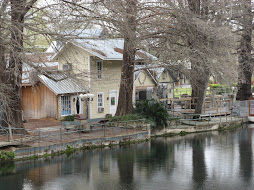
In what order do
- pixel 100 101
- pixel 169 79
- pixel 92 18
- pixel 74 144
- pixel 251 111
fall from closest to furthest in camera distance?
pixel 92 18, pixel 74 144, pixel 100 101, pixel 251 111, pixel 169 79

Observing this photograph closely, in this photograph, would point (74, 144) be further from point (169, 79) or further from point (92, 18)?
point (169, 79)

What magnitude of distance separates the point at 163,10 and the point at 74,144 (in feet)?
33.5

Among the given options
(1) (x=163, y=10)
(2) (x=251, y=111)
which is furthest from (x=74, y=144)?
(2) (x=251, y=111)

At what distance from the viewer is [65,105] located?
1204 inches

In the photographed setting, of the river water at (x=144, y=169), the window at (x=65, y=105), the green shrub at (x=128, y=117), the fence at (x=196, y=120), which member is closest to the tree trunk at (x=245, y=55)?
the fence at (x=196, y=120)

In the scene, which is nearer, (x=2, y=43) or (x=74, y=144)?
(x=2, y=43)

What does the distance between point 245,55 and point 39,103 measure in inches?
755

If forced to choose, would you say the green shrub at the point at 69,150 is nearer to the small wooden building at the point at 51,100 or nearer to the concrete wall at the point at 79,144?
the concrete wall at the point at 79,144

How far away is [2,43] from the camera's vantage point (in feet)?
51.6

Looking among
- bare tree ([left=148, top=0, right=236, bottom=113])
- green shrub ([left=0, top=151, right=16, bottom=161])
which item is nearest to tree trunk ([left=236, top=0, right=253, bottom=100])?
bare tree ([left=148, top=0, right=236, bottom=113])

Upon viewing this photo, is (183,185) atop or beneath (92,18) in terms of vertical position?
beneath

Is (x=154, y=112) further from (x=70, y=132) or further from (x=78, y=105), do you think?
(x=70, y=132)

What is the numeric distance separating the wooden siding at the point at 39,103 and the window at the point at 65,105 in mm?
606

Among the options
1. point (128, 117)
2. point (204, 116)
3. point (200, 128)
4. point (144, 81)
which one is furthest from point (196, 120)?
point (128, 117)
